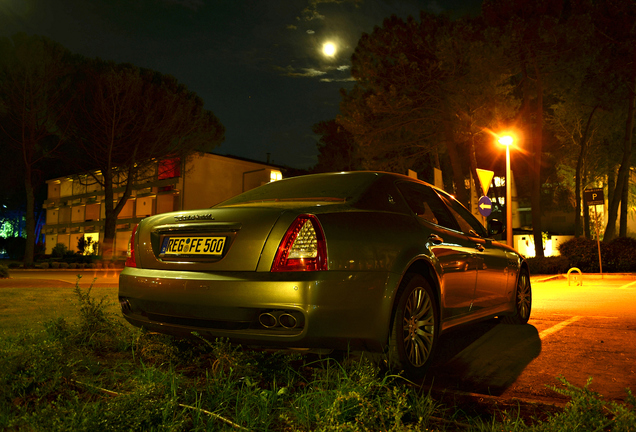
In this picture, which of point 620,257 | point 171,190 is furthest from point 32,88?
point 620,257

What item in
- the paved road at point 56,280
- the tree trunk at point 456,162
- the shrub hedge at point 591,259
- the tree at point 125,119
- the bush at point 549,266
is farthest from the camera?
the tree at point 125,119

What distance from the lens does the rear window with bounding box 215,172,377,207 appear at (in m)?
3.63

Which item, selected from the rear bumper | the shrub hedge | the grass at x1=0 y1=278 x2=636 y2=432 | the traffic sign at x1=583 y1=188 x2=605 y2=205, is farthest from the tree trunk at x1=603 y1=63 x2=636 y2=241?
the grass at x1=0 y1=278 x2=636 y2=432

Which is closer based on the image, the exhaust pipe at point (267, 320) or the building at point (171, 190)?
the exhaust pipe at point (267, 320)

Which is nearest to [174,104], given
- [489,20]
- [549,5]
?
[489,20]

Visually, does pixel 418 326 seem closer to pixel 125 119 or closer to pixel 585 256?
pixel 585 256

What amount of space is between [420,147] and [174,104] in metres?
15.4

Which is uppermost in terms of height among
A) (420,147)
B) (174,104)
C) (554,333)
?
(174,104)

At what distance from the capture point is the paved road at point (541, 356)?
342 cm

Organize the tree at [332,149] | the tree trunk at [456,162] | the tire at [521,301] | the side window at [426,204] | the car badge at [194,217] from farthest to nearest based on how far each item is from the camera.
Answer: the tree at [332,149]
the tree trunk at [456,162]
the tire at [521,301]
the side window at [426,204]
the car badge at [194,217]

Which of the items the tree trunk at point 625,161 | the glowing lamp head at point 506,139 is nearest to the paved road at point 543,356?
the glowing lamp head at point 506,139

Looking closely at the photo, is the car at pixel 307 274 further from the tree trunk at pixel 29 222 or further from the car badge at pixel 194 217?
the tree trunk at pixel 29 222

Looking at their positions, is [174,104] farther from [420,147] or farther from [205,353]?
[205,353]

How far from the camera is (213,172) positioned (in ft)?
138
